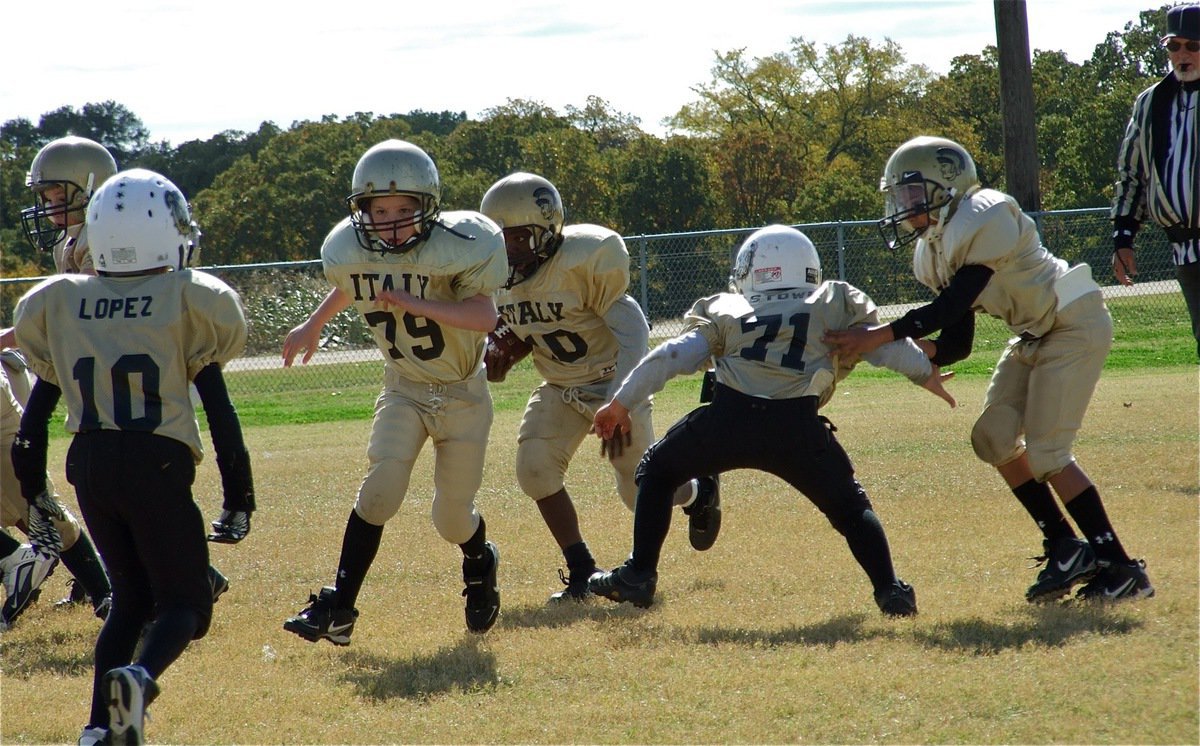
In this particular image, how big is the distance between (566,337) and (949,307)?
1628 mm

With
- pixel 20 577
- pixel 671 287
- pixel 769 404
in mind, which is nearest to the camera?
pixel 769 404

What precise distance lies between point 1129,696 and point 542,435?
106 inches

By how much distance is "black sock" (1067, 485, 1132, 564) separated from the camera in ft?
15.1

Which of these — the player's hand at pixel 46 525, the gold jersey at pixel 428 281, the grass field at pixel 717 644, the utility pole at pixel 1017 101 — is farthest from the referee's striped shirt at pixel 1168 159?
the utility pole at pixel 1017 101

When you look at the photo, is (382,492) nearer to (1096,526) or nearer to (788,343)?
(788,343)

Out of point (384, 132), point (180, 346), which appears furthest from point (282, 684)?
point (384, 132)

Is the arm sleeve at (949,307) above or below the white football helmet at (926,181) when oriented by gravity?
below

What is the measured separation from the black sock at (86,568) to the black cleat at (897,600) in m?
3.21

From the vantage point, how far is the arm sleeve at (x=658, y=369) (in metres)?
4.65

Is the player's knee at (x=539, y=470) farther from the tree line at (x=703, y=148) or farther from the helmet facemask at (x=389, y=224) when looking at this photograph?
the tree line at (x=703, y=148)

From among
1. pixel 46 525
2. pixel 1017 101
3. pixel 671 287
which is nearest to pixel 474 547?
pixel 46 525

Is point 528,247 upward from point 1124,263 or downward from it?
upward

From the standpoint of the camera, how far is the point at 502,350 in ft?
18.3

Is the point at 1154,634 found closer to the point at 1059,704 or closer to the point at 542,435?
the point at 1059,704
